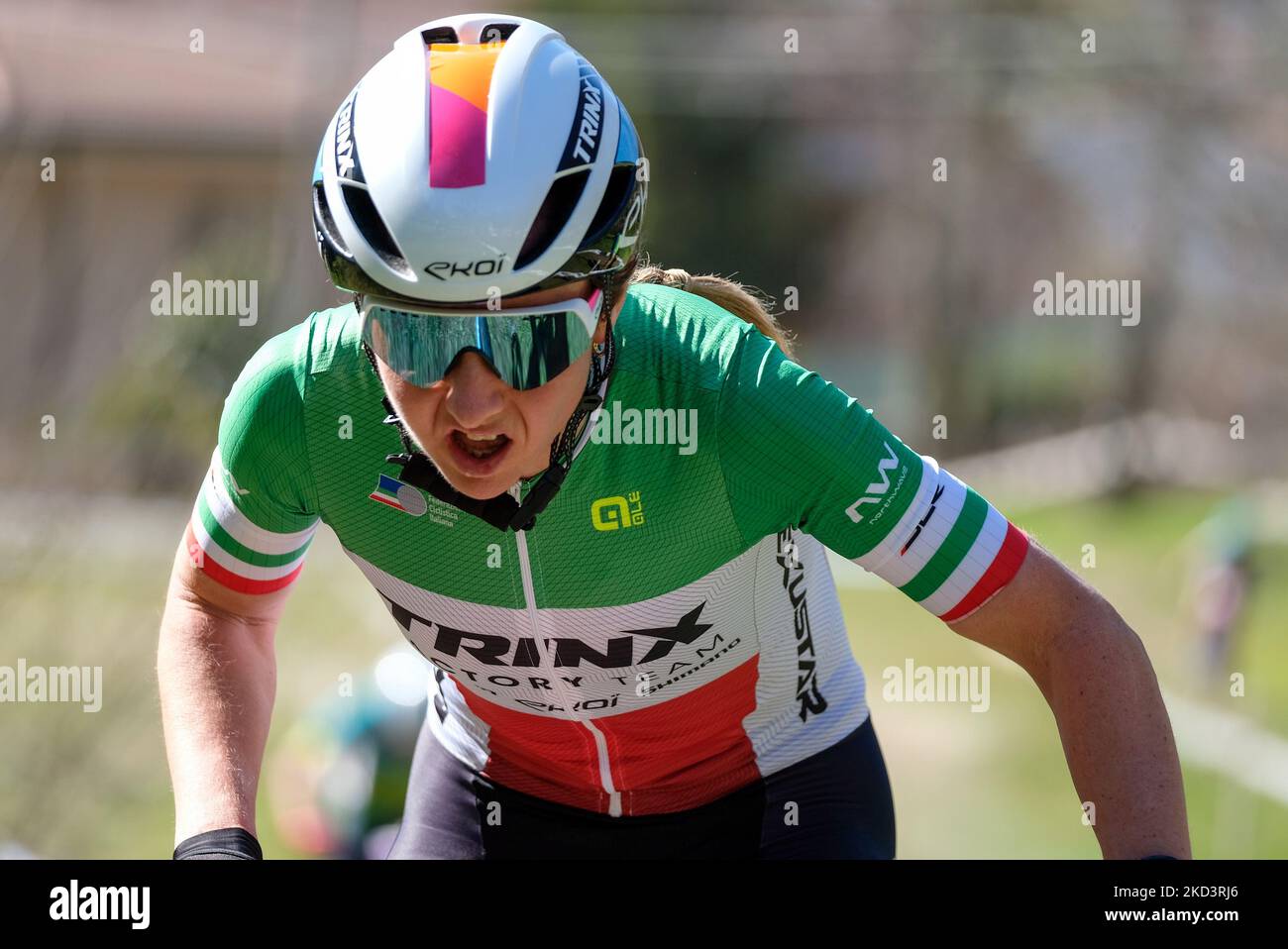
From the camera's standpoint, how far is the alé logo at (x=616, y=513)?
2.54 meters

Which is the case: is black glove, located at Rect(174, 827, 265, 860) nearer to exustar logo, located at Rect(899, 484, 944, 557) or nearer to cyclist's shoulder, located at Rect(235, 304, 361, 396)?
cyclist's shoulder, located at Rect(235, 304, 361, 396)

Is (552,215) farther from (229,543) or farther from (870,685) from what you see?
(870,685)

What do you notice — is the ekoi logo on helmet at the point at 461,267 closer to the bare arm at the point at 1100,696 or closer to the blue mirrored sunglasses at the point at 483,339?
the blue mirrored sunglasses at the point at 483,339

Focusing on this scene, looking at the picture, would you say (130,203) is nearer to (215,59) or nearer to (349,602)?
(215,59)

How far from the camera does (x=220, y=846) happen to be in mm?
2148

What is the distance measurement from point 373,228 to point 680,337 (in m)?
0.58

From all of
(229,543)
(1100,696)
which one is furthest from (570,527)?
(1100,696)

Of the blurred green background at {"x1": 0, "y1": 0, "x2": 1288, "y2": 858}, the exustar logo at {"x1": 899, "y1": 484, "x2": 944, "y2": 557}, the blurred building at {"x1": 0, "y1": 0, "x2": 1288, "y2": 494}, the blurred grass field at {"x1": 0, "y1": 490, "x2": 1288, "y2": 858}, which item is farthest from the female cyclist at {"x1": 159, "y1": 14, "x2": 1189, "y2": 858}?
the blurred building at {"x1": 0, "y1": 0, "x2": 1288, "y2": 494}

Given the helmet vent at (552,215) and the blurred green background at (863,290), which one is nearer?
the helmet vent at (552,215)

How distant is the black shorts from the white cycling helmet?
1.19 metres

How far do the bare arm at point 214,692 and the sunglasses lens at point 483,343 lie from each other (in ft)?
2.23

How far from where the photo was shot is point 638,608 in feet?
8.65

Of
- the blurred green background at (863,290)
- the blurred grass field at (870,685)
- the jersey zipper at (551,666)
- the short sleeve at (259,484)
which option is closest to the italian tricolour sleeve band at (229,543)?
the short sleeve at (259,484)
